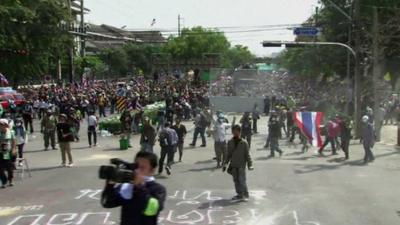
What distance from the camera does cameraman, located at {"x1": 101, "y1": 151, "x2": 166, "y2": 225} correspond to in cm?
538

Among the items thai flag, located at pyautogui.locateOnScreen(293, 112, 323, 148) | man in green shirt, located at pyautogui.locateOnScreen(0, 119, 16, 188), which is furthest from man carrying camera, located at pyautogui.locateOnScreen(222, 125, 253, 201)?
thai flag, located at pyautogui.locateOnScreen(293, 112, 323, 148)

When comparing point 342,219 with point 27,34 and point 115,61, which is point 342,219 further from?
point 115,61

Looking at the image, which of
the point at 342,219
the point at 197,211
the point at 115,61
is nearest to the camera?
the point at 342,219

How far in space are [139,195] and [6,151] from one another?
9.83 meters

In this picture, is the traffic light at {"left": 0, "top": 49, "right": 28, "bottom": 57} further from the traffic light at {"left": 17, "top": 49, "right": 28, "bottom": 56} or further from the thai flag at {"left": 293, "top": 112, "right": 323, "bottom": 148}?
the thai flag at {"left": 293, "top": 112, "right": 323, "bottom": 148}

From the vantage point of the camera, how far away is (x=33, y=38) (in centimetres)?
4744

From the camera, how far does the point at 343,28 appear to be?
44812 millimetres

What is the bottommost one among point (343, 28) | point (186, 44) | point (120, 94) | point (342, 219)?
point (342, 219)

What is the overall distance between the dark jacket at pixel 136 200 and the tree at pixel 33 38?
129ft

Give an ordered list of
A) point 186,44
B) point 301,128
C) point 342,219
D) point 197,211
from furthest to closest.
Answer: point 186,44
point 301,128
point 197,211
point 342,219

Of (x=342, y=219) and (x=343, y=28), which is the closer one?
(x=342, y=219)

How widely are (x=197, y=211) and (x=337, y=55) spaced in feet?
122

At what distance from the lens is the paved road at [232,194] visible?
11375 millimetres

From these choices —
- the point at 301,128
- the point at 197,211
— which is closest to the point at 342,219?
the point at 197,211
